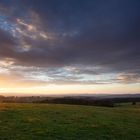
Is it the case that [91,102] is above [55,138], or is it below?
above

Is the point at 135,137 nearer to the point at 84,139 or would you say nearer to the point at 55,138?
the point at 84,139

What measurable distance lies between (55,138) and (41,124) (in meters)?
→ 5.16

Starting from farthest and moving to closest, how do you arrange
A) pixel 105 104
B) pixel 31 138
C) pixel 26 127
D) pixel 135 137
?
pixel 105 104
pixel 26 127
pixel 135 137
pixel 31 138

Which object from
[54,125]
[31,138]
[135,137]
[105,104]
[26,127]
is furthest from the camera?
[105,104]

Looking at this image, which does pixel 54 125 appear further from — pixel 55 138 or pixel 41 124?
pixel 55 138

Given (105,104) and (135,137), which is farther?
(105,104)

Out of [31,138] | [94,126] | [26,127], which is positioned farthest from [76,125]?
[31,138]

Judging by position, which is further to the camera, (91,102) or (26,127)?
(91,102)

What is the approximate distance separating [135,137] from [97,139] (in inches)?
124

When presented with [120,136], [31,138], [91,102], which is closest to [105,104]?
[91,102]

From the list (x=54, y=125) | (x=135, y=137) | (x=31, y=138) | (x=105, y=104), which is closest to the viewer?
(x=31, y=138)

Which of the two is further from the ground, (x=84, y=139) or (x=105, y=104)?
(x=105, y=104)

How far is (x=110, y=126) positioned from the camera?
845 inches

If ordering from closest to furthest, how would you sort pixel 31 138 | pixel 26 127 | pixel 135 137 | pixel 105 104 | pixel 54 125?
pixel 31 138 < pixel 135 137 < pixel 26 127 < pixel 54 125 < pixel 105 104
